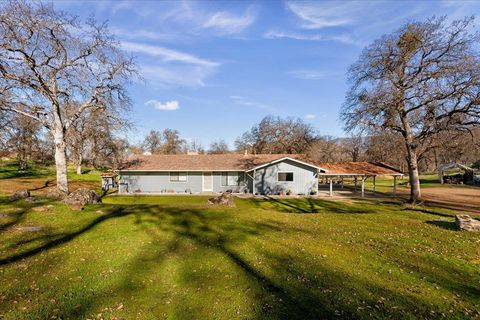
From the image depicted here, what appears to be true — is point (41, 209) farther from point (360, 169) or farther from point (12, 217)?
point (360, 169)

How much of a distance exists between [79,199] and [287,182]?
63.9ft

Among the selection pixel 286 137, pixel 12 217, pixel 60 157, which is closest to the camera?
pixel 12 217

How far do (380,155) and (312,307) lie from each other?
68.0 meters

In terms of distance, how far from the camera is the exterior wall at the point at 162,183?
30.5m

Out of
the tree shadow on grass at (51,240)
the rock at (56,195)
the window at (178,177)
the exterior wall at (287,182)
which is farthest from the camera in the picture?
the window at (178,177)

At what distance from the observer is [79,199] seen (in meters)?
16.0

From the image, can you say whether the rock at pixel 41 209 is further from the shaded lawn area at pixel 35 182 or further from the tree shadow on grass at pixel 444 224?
the tree shadow on grass at pixel 444 224

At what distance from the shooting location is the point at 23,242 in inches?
380

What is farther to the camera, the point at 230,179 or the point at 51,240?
the point at 230,179

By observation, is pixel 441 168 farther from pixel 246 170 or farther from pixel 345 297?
pixel 345 297

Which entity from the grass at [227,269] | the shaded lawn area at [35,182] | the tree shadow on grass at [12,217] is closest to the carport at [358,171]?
the grass at [227,269]

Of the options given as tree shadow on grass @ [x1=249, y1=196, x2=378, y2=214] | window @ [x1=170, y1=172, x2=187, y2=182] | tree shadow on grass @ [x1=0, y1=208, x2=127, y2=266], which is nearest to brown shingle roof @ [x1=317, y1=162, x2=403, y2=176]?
tree shadow on grass @ [x1=249, y1=196, x2=378, y2=214]

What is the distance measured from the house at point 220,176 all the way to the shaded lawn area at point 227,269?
15232 millimetres

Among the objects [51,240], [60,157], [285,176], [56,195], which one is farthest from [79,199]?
[285,176]
